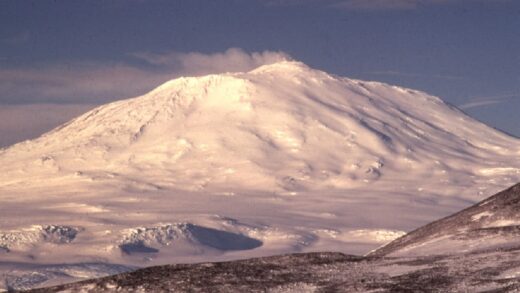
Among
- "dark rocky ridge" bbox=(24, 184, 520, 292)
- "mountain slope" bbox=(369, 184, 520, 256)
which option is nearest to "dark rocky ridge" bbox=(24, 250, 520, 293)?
"dark rocky ridge" bbox=(24, 184, 520, 292)

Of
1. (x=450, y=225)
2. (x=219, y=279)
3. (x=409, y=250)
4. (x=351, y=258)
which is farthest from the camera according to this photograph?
(x=450, y=225)

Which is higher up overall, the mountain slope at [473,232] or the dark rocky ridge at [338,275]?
the mountain slope at [473,232]

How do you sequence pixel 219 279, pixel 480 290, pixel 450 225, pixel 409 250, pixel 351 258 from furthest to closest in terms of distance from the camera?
pixel 450 225, pixel 409 250, pixel 351 258, pixel 219 279, pixel 480 290

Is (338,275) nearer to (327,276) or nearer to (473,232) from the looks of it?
(327,276)

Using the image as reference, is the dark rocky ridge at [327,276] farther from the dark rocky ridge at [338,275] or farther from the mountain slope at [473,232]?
the mountain slope at [473,232]

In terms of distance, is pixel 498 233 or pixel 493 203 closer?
pixel 498 233

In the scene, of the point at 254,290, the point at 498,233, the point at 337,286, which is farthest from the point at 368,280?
the point at 498,233

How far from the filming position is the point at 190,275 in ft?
121

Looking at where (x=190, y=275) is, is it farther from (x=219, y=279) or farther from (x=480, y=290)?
(x=480, y=290)

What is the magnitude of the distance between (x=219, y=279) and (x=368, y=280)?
225 inches

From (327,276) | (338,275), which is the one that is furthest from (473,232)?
(327,276)

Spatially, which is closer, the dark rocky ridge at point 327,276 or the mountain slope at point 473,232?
the dark rocky ridge at point 327,276

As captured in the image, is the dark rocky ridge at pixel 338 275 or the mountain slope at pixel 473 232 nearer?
the dark rocky ridge at pixel 338 275

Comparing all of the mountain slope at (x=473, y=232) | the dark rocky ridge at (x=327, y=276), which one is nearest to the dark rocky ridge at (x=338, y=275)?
the dark rocky ridge at (x=327, y=276)
